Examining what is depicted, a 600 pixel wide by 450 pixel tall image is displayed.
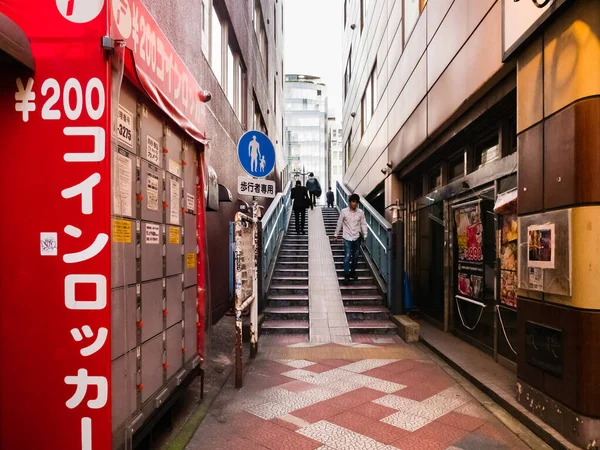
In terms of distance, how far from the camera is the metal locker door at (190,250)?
4.81m

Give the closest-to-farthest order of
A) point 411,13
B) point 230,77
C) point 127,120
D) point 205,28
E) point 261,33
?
1. point 127,120
2. point 205,28
3. point 411,13
4. point 230,77
5. point 261,33

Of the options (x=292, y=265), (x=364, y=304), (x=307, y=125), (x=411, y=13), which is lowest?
(x=364, y=304)

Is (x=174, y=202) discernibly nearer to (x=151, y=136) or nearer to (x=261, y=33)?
(x=151, y=136)

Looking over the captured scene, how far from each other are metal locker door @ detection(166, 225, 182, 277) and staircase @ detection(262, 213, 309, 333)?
419 centimetres

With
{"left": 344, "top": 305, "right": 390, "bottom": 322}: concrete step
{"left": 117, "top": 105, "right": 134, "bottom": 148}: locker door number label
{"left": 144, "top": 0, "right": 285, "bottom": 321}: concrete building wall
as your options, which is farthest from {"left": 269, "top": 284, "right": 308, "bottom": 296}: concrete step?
{"left": 117, "top": 105, "right": 134, "bottom": 148}: locker door number label

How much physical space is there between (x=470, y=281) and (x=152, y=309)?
17.4 ft

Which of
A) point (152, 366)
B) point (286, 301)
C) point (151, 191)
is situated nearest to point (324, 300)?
point (286, 301)

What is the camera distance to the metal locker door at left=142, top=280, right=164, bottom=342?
3635 mm

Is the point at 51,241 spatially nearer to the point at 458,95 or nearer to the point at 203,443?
the point at 203,443

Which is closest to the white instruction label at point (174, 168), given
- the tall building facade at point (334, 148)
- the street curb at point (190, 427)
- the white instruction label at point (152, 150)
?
the white instruction label at point (152, 150)

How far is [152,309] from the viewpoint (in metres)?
3.80

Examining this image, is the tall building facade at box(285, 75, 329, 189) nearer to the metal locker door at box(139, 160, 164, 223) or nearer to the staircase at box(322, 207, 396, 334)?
the staircase at box(322, 207, 396, 334)

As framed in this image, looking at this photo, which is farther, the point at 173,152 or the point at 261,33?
the point at 261,33

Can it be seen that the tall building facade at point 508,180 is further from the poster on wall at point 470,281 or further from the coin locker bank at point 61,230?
the coin locker bank at point 61,230
